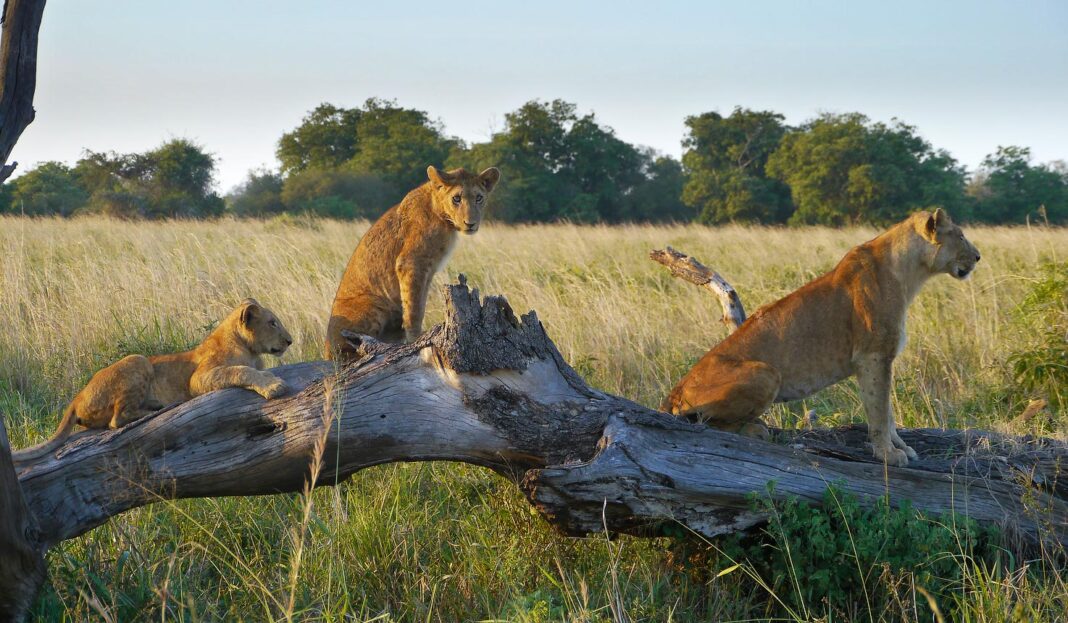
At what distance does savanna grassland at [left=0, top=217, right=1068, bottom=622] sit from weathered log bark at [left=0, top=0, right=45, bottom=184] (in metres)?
1.81

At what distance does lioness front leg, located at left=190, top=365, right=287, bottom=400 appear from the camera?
4.42 meters

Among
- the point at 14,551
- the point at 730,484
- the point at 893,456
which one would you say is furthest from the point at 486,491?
the point at 14,551

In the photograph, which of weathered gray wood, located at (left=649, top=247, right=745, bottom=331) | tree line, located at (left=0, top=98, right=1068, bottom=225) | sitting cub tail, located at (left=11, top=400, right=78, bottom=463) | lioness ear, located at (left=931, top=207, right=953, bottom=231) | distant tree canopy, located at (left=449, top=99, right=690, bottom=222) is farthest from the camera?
distant tree canopy, located at (left=449, top=99, right=690, bottom=222)

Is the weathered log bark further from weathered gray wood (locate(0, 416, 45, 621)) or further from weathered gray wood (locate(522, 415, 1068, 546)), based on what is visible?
weathered gray wood (locate(522, 415, 1068, 546))

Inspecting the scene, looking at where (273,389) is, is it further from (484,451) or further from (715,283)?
(715,283)

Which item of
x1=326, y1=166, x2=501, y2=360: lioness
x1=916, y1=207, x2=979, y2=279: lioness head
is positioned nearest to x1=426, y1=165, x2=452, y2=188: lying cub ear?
x1=326, y1=166, x2=501, y2=360: lioness

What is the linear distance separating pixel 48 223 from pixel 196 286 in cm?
1025

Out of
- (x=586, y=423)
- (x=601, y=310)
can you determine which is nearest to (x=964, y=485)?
(x=586, y=423)

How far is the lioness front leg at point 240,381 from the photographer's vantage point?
14.5 feet

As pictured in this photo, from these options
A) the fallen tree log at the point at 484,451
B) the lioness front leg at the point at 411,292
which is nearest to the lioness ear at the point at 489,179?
the lioness front leg at the point at 411,292

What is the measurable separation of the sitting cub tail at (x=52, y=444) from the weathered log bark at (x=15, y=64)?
1.30m

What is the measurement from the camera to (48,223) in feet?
60.7

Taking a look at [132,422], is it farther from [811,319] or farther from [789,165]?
[789,165]

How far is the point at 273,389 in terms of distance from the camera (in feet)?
14.5
